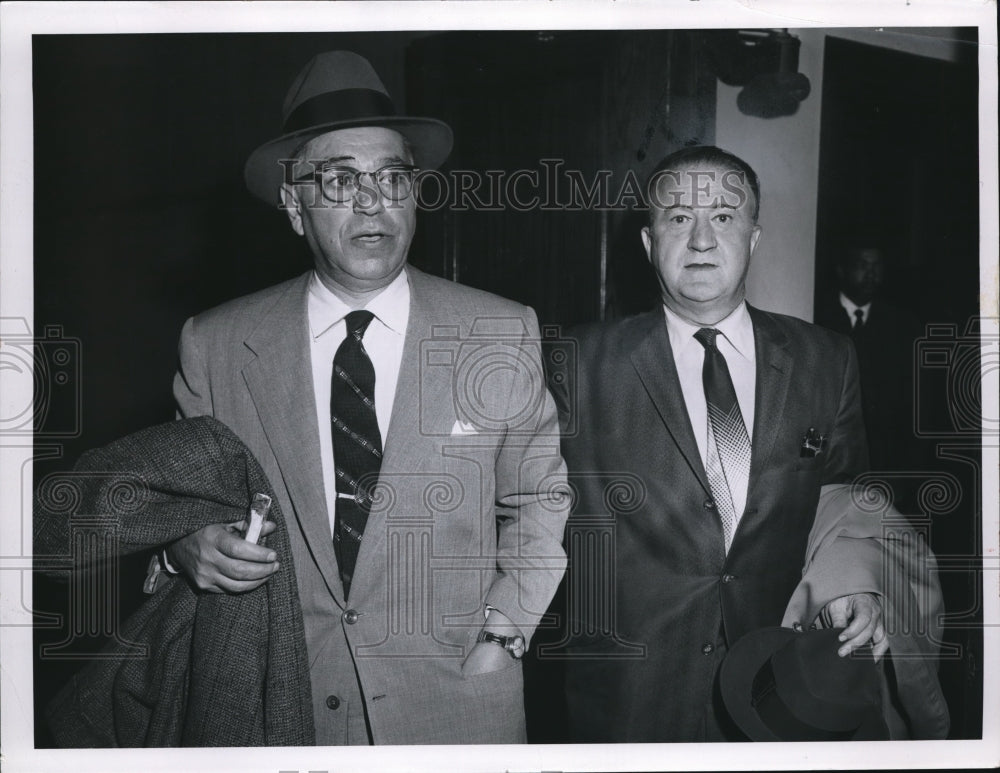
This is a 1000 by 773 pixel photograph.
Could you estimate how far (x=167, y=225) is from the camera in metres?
1.88

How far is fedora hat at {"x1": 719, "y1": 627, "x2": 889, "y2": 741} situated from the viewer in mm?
1803

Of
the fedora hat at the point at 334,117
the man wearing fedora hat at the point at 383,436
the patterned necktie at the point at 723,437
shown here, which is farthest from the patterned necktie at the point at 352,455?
the patterned necktie at the point at 723,437

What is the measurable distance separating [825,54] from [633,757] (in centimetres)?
144

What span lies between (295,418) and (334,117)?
570 millimetres

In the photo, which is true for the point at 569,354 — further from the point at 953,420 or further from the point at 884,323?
the point at 953,420

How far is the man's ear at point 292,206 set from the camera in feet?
5.85

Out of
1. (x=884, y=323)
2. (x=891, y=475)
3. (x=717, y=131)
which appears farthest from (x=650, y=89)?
(x=891, y=475)

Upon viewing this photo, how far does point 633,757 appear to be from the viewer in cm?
184

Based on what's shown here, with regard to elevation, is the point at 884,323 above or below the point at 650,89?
below

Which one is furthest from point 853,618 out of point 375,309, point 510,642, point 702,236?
point 375,309

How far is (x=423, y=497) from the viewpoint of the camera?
1756 millimetres

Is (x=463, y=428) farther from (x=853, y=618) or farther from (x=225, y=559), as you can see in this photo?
(x=853, y=618)

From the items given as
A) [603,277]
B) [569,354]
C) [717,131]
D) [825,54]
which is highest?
[825,54]

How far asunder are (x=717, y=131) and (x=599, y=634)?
1.01 m
